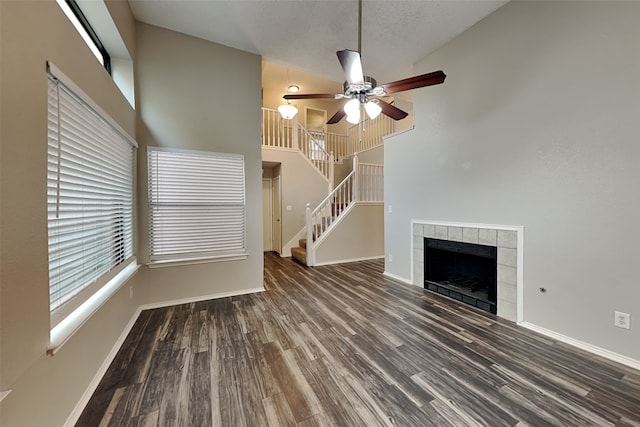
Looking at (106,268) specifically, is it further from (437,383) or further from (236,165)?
(437,383)

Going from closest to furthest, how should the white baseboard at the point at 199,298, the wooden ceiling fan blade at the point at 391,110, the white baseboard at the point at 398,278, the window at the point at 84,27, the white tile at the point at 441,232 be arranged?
the window at the point at 84,27
the wooden ceiling fan blade at the point at 391,110
the white baseboard at the point at 199,298
the white tile at the point at 441,232
the white baseboard at the point at 398,278

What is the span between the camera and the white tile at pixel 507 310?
9.07 feet

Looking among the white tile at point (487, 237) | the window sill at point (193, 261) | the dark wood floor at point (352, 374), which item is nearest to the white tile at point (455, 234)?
the white tile at point (487, 237)

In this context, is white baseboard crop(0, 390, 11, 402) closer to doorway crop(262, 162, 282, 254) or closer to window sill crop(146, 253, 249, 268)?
window sill crop(146, 253, 249, 268)

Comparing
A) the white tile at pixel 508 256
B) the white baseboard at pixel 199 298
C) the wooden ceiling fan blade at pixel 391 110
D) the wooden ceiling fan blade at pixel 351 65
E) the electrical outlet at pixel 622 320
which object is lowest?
the white baseboard at pixel 199 298

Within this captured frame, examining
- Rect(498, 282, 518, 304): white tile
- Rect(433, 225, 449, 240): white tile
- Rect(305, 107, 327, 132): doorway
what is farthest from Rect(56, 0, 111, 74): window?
Rect(305, 107, 327, 132): doorway

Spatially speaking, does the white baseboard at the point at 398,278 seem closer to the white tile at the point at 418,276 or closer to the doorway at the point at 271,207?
the white tile at the point at 418,276

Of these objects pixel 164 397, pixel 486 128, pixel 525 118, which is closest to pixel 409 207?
pixel 486 128

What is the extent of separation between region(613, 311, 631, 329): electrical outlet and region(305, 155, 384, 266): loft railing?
4.08 meters

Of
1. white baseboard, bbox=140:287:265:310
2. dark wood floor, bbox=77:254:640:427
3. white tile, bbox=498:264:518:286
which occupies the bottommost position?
dark wood floor, bbox=77:254:640:427

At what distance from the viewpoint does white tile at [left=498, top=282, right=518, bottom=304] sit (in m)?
2.77

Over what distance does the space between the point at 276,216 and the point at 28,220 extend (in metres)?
5.83

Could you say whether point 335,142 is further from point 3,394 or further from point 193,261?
point 3,394

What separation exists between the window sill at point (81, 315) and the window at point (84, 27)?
6.16 feet
